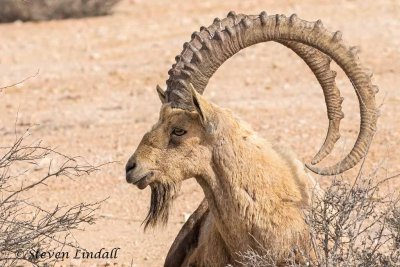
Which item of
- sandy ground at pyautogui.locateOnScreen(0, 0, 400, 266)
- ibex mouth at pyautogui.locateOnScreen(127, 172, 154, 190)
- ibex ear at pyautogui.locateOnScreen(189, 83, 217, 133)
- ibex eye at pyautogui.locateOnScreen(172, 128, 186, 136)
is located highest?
sandy ground at pyautogui.locateOnScreen(0, 0, 400, 266)

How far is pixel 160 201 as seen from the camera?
22.2ft

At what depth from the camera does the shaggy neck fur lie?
6508 millimetres

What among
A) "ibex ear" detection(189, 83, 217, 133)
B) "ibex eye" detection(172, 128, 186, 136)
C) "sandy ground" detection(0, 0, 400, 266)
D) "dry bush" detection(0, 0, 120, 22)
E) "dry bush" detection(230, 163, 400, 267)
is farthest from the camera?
"dry bush" detection(0, 0, 120, 22)

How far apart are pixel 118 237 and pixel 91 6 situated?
14.0m

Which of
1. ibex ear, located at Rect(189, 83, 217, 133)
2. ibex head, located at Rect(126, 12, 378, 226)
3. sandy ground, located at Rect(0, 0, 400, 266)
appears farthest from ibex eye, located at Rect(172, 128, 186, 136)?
sandy ground, located at Rect(0, 0, 400, 266)

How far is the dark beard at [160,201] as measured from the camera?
6.64 metres

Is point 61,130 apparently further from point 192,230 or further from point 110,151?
point 192,230

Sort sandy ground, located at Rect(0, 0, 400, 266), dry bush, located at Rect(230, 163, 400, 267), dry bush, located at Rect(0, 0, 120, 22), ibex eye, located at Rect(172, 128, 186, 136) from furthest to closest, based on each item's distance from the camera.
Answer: dry bush, located at Rect(0, 0, 120, 22)
sandy ground, located at Rect(0, 0, 400, 266)
ibex eye, located at Rect(172, 128, 186, 136)
dry bush, located at Rect(230, 163, 400, 267)

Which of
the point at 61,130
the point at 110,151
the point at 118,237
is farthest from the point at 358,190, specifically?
the point at 61,130

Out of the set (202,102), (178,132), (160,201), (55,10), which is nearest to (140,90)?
(55,10)

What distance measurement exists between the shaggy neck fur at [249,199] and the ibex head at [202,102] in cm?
11

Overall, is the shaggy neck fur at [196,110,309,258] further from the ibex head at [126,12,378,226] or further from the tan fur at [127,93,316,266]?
the ibex head at [126,12,378,226]

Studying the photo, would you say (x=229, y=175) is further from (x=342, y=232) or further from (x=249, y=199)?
(x=342, y=232)

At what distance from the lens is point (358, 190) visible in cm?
610
